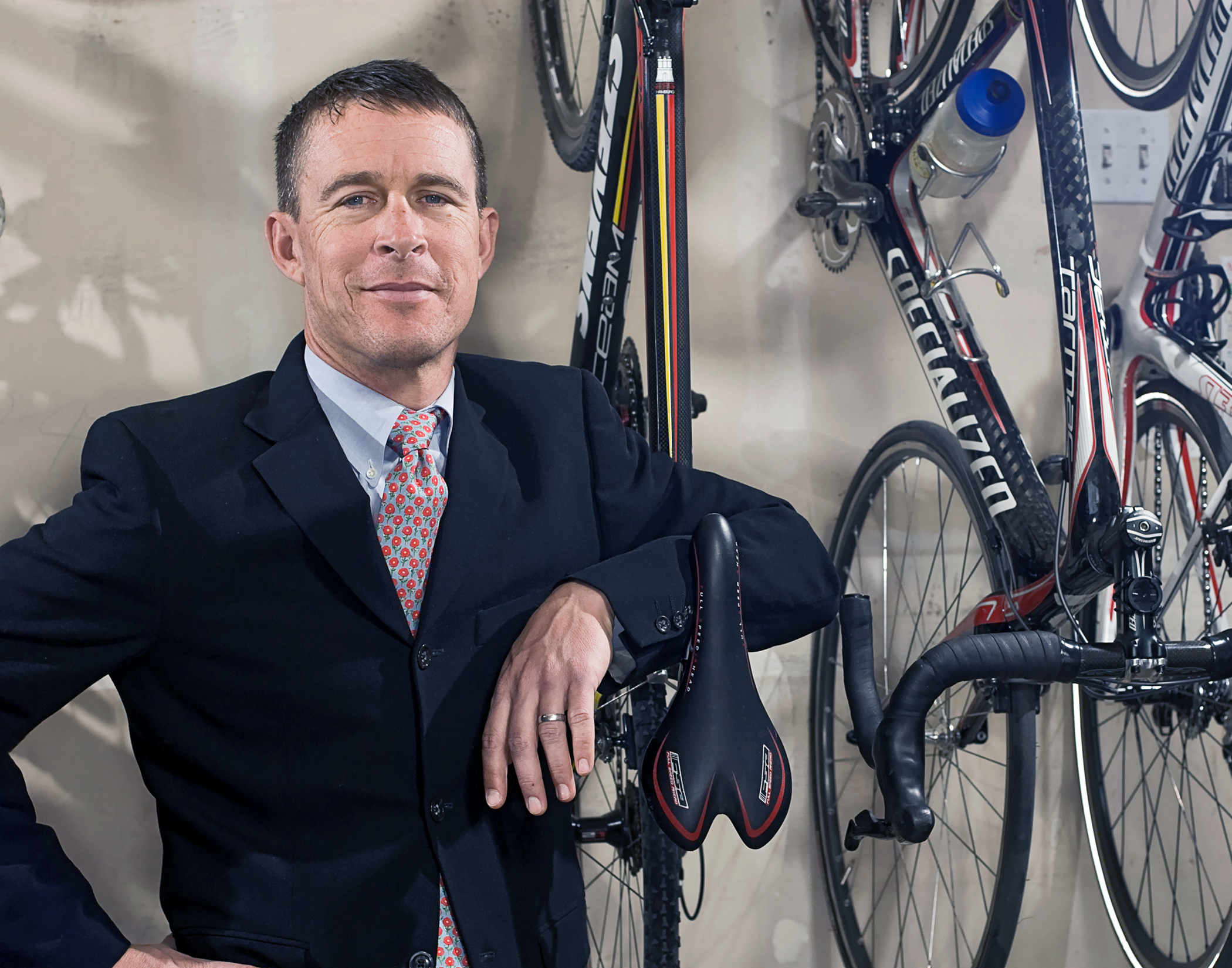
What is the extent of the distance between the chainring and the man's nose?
0.78 meters

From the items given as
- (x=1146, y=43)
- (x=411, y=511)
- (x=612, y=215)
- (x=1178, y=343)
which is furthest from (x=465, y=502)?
(x=1146, y=43)

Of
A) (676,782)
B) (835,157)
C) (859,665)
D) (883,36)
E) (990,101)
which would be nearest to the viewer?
(676,782)

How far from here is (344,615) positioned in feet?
2.81

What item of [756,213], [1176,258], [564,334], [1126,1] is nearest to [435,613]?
[564,334]

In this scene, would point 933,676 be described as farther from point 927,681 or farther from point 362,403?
point 362,403

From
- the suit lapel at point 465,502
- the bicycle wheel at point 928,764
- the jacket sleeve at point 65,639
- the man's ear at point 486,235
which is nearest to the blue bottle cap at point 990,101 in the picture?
the bicycle wheel at point 928,764

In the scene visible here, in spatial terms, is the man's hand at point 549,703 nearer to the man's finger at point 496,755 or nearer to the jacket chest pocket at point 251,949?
the man's finger at point 496,755

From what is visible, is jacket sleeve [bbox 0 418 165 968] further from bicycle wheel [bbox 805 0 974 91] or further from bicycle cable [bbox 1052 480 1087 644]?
bicycle wheel [bbox 805 0 974 91]

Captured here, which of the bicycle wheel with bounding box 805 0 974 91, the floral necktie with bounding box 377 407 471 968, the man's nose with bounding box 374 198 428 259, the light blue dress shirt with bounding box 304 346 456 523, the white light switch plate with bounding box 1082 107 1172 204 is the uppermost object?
the bicycle wheel with bounding box 805 0 974 91

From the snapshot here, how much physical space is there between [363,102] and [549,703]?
522mm

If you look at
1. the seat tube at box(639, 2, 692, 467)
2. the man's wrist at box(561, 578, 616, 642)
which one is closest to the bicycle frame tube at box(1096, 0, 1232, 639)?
the seat tube at box(639, 2, 692, 467)

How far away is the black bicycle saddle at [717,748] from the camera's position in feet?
2.42

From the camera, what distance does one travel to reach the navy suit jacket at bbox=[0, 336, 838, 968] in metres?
0.83

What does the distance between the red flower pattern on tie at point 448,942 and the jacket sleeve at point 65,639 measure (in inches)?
9.4
